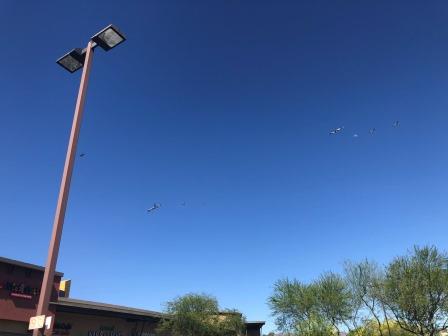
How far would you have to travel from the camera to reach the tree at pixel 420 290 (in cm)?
4188

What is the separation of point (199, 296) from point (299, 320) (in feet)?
36.8

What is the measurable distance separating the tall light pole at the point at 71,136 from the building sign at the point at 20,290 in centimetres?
3195

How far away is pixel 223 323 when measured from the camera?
55.0 m

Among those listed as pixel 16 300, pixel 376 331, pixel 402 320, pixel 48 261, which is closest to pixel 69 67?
pixel 48 261

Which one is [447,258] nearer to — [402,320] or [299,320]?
[402,320]

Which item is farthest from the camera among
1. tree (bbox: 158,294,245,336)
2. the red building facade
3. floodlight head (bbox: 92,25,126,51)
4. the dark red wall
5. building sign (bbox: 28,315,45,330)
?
tree (bbox: 158,294,245,336)

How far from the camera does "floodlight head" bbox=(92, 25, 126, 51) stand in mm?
10164

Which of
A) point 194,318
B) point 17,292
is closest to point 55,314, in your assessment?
point 17,292

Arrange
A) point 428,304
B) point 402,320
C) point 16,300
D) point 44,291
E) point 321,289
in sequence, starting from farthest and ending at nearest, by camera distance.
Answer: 1. point 321,289
2. point 402,320
3. point 428,304
4. point 16,300
5. point 44,291

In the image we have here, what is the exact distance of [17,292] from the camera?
125 ft

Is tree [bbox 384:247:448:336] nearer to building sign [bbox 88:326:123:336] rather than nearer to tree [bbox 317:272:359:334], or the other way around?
tree [bbox 317:272:359:334]

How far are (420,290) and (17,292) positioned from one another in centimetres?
3409

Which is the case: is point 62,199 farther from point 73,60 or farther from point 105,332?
point 105,332

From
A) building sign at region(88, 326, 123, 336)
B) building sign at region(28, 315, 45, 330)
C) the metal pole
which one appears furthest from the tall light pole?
building sign at region(88, 326, 123, 336)
